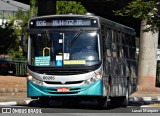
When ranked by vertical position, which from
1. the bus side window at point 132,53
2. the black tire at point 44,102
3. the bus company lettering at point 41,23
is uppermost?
the bus company lettering at point 41,23

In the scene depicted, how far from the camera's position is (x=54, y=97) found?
69.6 feet

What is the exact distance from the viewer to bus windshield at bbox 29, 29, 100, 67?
20.7m

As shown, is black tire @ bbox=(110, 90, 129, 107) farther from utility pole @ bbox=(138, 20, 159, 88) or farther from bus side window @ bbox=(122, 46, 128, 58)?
utility pole @ bbox=(138, 20, 159, 88)

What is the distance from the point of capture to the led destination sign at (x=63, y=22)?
20969mm

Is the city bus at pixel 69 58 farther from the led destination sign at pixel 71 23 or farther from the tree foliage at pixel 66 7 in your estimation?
the tree foliage at pixel 66 7

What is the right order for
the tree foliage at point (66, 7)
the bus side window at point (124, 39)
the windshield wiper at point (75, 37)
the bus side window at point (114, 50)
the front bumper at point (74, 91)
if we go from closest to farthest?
the front bumper at point (74, 91) → the windshield wiper at point (75, 37) → the bus side window at point (114, 50) → the bus side window at point (124, 39) → the tree foliage at point (66, 7)

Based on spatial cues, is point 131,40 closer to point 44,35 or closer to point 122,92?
point 122,92

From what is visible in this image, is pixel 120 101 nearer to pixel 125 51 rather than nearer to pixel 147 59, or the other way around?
pixel 125 51

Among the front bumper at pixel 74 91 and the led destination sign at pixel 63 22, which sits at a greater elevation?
the led destination sign at pixel 63 22

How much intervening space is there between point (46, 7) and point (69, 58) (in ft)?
83.8

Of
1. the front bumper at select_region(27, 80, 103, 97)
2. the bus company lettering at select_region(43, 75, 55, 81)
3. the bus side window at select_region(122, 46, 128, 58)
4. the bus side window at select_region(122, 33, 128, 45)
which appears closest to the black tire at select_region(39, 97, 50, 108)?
the front bumper at select_region(27, 80, 103, 97)

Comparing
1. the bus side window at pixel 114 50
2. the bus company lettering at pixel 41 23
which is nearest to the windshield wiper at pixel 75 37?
the bus company lettering at pixel 41 23

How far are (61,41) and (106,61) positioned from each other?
1740 mm

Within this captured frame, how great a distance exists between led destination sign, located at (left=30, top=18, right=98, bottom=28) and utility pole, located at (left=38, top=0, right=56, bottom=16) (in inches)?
954
